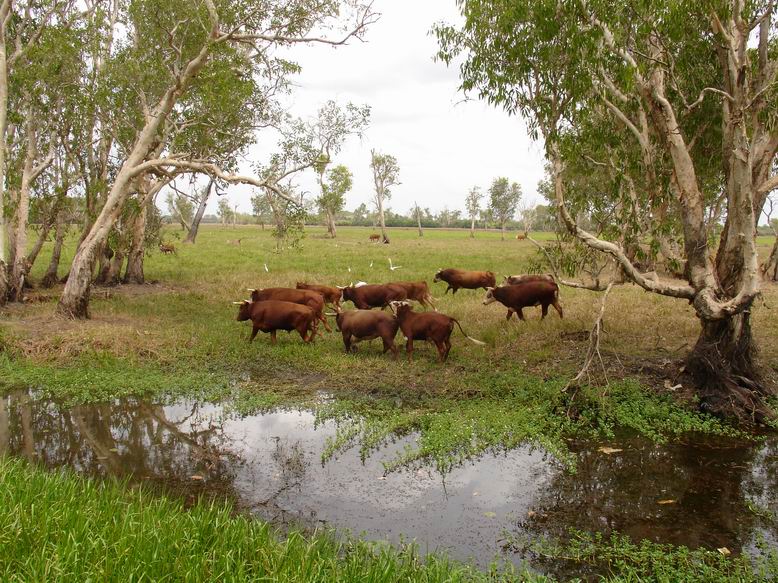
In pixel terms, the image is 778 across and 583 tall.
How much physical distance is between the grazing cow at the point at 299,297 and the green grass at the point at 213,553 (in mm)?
8170

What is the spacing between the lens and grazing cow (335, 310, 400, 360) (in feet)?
37.5

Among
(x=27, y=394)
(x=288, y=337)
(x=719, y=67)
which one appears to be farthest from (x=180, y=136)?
(x=719, y=67)

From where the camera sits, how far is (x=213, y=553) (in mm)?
4441

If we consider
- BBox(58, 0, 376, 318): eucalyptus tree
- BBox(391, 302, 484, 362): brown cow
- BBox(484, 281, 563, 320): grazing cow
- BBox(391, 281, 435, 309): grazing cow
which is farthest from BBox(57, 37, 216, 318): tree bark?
BBox(484, 281, 563, 320): grazing cow

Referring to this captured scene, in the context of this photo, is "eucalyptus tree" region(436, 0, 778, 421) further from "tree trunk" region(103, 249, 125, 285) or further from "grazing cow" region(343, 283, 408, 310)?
"tree trunk" region(103, 249, 125, 285)

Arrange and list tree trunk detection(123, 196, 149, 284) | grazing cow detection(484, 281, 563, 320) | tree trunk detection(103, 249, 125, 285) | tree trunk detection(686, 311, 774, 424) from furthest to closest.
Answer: tree trunk detection(123, 196, 149, 284), tree trunk detection(103, 249, 125, 285), grazing cow detection(484, 281, 563, 320), tree trunk detection(686, 311, 774, 424)

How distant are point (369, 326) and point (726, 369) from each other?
19.9 feet

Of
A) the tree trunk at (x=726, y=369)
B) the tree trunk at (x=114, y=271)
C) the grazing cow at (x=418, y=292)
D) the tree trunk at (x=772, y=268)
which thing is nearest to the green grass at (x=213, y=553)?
the tree trunk at (x=726, y=369)

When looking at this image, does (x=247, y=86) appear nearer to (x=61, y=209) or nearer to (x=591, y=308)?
(x=61, y=209)

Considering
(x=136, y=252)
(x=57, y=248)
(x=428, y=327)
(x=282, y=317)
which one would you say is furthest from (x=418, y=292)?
(x=57, y=248)

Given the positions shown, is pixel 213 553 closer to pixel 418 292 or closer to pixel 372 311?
pixel 372 311

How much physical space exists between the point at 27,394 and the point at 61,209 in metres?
10.8

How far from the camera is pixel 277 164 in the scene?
53.2ft

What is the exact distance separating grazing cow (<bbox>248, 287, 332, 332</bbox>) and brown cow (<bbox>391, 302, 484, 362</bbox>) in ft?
8.47
